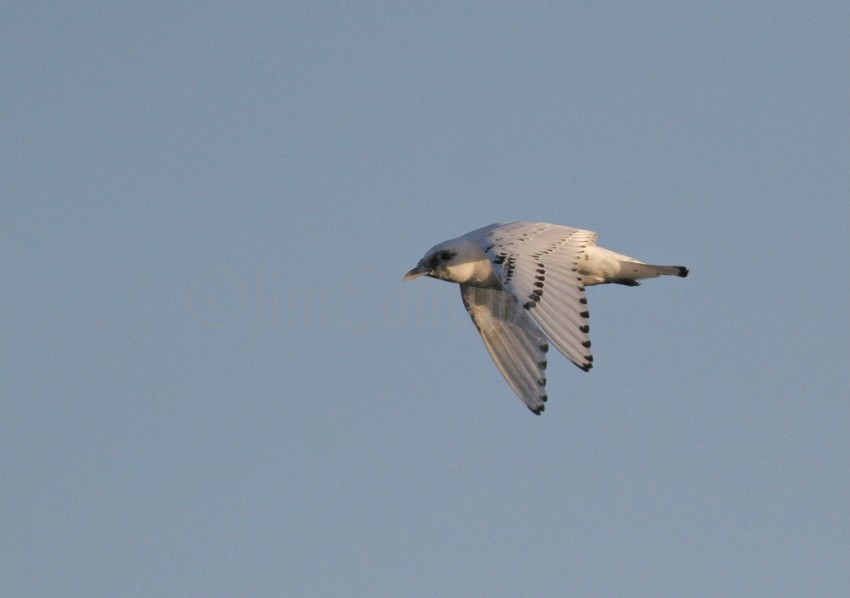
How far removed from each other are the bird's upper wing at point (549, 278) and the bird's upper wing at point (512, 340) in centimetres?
192

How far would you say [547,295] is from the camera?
1877cm

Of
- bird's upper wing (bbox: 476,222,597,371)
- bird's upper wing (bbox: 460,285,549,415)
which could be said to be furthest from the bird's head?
bird's upper wing (bbox: 460,285,549,415)

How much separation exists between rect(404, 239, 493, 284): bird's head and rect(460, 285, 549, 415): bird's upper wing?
3.97 ft

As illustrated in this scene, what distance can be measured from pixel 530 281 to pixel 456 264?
254cm

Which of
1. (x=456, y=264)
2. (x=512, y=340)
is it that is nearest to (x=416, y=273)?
(x=456, y=264)

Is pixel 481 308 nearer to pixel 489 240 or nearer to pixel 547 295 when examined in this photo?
pixel 489 240

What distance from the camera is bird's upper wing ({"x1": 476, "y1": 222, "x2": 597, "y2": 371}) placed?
18406 millimetres

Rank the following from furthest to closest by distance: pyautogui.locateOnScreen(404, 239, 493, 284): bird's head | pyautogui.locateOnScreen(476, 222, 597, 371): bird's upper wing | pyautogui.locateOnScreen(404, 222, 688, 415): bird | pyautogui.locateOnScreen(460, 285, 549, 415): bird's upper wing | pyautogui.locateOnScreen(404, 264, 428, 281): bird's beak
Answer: pyautogui.locateOnScreen(460, 285, 549, 415): bird's upper wing
pyautogui.locateOnScreen(404, 264, 428, 281): bird's beak
pyautogui.locateOnScreen(404, 239, 493, 284): bird's head
pyautogui.locateOnScreen(404, 222, 688, 415): bird
pyautogui.locateOnScreen(476, 222, 597, 371): bird's upper wing

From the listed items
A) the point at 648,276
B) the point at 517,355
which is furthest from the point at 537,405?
the point at 648,276

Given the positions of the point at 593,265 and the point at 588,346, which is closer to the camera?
the point at 588,346

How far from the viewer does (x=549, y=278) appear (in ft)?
62.6

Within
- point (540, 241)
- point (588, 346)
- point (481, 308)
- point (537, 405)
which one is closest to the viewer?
point (588, 346)

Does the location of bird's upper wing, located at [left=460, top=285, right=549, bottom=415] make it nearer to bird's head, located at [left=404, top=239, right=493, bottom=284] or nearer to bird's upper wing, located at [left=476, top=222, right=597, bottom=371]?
bird's head, located at [left=404, top=239, right=493, bottom=284]

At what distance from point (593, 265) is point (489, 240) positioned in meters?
1.63
